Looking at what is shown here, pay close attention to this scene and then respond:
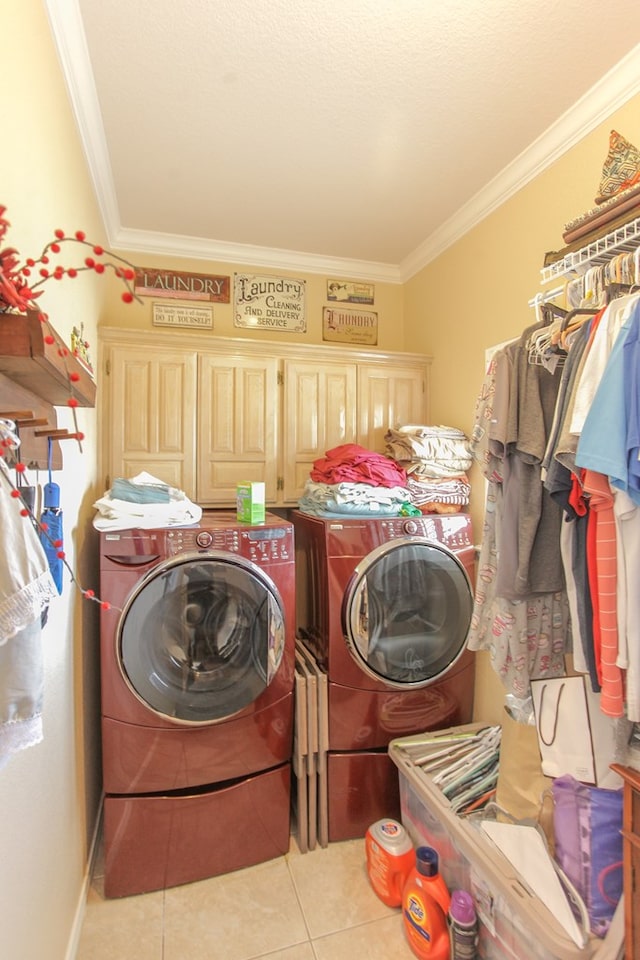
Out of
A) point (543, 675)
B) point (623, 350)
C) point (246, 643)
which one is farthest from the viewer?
point (246, 643)

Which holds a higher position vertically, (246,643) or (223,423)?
(223,423)

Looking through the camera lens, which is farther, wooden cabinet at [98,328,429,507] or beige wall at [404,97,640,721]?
wooden cabinet at [98,328,429,507]

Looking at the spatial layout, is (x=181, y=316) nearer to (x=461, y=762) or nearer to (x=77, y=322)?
(x=77, y=322)

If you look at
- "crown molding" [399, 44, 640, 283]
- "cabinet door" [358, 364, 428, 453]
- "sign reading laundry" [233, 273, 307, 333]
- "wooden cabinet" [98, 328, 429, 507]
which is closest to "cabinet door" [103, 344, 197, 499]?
"wooden cabinet" [98, 328, 429, 507]

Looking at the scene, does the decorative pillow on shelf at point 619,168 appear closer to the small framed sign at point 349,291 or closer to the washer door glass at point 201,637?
the washer door glass at point 201,637

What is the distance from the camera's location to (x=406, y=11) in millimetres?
1264

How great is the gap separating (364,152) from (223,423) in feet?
4.09

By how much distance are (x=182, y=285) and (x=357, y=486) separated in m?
1.48

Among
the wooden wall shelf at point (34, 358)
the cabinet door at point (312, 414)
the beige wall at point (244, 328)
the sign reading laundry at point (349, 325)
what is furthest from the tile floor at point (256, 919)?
the sign reading laundry at point (349, 325)

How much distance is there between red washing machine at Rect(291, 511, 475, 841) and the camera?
1.84m

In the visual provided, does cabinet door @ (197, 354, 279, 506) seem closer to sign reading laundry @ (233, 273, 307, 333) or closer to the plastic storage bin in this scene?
sign reading laundry @ (233, 273, 307, 333)

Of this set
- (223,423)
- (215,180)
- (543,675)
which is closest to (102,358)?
(223,423)

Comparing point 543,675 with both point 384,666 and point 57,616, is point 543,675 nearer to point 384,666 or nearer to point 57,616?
point 384,666

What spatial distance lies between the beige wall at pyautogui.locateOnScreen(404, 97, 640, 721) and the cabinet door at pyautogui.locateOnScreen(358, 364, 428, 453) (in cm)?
9
